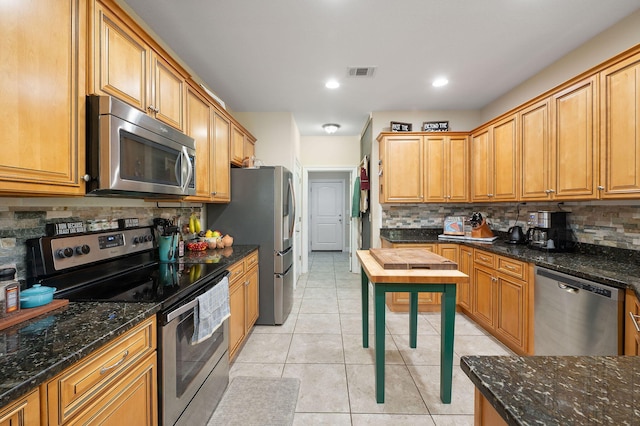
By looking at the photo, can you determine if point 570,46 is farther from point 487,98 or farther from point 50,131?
point 50,131

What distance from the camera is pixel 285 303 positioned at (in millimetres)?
3105

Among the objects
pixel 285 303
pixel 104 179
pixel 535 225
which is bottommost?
pixel 285 303

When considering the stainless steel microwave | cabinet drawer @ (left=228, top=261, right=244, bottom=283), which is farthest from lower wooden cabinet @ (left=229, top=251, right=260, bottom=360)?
the stainless steel microwave

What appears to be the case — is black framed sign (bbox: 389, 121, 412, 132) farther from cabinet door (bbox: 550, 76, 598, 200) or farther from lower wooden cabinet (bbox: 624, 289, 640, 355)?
lower wooden cabinet (bbox: 624, 289, 640, 355)

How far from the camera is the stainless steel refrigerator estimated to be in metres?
2.92

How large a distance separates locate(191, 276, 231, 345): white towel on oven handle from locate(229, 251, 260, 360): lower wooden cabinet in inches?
13.2

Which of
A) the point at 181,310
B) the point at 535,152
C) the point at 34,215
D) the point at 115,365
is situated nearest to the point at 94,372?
the point at 115,365

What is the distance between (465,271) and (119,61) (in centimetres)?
352

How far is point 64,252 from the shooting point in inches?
54.3

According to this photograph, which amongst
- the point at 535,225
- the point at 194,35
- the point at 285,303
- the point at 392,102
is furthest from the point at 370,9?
the point at 285,303

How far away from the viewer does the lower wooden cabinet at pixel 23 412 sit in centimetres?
64

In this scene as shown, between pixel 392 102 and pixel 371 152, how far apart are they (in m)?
0.74

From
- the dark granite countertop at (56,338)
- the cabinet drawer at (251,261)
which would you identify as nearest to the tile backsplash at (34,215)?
the dark granite countertop at (56,338)

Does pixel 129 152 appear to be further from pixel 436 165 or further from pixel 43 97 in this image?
pixel 436 165
